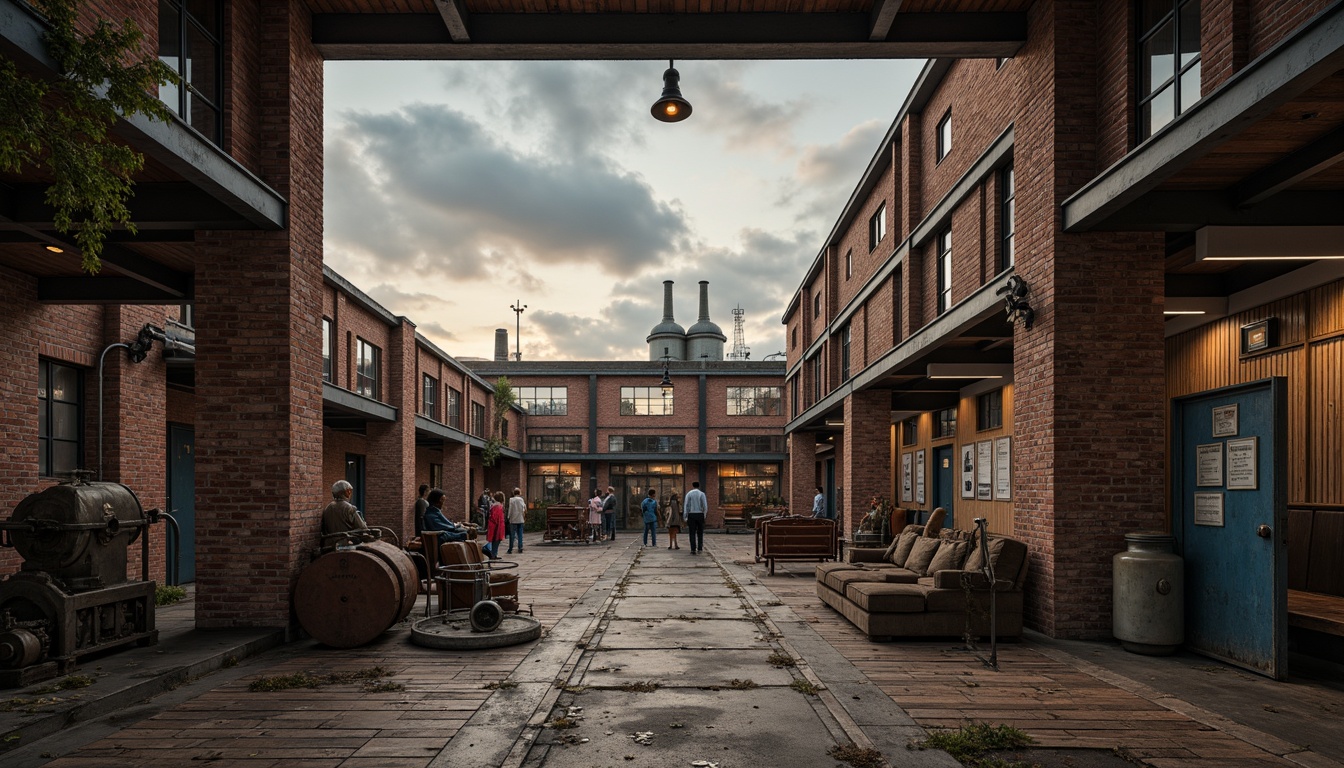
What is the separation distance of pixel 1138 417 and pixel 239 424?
8.63m

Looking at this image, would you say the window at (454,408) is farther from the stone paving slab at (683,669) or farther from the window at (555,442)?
the stone paving slab at (683,669)

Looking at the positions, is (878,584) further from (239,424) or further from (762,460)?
(762,460)

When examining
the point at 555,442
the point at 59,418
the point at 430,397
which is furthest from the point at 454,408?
the point at 59,418

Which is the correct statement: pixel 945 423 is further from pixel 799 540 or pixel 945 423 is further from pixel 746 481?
pixel 746 481

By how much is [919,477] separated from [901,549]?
943 centimetres

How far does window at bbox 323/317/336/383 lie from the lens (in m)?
17.5

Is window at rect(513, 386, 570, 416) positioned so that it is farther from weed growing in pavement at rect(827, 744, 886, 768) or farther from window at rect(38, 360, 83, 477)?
weed growing in pavement at rect(827, 744, 886, 768)

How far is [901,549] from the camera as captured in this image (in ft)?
36.1

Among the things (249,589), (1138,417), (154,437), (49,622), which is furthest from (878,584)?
(154,437)

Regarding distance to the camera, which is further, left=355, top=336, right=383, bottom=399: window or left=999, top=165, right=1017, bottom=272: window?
left=355, top=336, right=383, bottom=399: window

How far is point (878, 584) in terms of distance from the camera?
8.83 meters

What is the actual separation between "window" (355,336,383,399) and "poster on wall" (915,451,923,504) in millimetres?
12769

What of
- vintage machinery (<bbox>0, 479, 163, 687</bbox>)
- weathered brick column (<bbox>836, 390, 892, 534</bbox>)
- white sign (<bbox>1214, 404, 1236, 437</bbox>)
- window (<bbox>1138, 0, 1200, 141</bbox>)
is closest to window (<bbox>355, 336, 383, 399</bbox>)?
weathered brick column (<bbox>836, 390, 892, 534</bbox>)

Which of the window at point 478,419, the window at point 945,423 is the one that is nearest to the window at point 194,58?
the window at point 945,423
